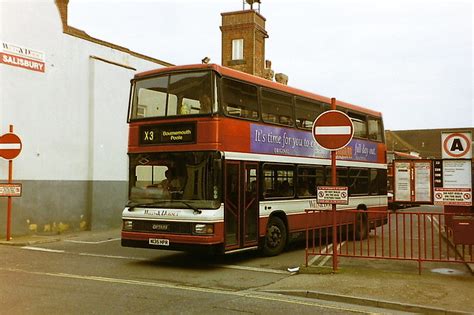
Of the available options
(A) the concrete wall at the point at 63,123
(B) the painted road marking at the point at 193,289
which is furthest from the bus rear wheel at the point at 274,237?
(A) the concrete wall at the point at 63,123

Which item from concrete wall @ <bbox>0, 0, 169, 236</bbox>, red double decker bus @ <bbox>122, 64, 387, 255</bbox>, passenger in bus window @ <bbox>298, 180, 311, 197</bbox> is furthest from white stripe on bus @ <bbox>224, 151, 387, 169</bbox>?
concrete wall @ <bbox>0, 0, 169, 236</bbox>

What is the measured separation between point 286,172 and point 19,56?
29.4ft

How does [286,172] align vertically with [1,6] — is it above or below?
below

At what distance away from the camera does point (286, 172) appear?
12.8 m

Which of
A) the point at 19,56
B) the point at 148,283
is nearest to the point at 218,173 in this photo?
the point at 148,283

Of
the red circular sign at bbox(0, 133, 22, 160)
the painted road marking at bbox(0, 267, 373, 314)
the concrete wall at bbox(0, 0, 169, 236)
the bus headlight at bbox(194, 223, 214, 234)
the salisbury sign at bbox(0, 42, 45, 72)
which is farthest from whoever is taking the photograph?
the concrete wall at bbox(0, 0, 169, 236)

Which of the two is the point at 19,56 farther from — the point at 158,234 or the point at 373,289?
the point at 373,289

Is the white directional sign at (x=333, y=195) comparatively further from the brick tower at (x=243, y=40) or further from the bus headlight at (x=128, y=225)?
the brick tower at (x=243, y=40)

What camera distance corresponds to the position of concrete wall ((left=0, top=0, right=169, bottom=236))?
Answer: 50.7 ft

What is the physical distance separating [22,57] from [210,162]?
8.56m

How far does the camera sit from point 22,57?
1552 cm

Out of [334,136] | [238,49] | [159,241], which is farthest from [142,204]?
[238,49]

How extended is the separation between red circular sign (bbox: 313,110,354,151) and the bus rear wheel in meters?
3.05

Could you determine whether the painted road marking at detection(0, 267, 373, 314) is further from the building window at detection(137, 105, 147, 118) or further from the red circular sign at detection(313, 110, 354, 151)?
the building window at detection(137, 105, 147, 118)
